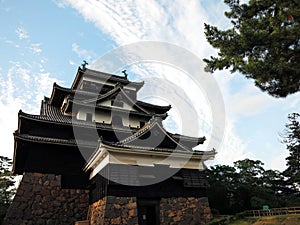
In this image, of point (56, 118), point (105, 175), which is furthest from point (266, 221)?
point (56, 118)

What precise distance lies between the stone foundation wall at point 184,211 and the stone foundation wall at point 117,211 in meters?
1.53

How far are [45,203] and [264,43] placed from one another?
12375mm

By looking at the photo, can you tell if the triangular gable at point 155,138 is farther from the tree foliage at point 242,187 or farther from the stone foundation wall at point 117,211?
the tree foliage at point 242,187

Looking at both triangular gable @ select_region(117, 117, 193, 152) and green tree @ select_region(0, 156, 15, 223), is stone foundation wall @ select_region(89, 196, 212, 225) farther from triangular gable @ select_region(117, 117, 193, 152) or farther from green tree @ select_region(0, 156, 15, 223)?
green tree @ select_region(0, 156, 15, 223)

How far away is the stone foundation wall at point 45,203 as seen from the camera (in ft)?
40.7

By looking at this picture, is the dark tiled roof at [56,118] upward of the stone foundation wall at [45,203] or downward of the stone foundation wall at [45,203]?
upward

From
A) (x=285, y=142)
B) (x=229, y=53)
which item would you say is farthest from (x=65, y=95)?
(x=285, y=142)

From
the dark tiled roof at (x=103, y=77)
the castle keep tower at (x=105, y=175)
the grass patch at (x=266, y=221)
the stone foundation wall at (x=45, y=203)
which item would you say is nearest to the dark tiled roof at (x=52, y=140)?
the castle keep tower at (x=105, y=175)

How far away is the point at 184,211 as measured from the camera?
1217 cm

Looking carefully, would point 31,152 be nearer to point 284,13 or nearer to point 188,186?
point 188,186

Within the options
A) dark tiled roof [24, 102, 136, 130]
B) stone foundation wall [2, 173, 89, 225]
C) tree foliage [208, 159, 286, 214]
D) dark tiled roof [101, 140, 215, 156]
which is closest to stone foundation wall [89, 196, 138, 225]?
dark tiled roof [101, 140, 215, 156]

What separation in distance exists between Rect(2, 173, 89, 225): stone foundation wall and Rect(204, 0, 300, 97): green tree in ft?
33.4

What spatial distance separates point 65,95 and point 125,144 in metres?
9.65

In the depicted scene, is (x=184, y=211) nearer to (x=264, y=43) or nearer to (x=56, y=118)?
(x=264, y=43)
